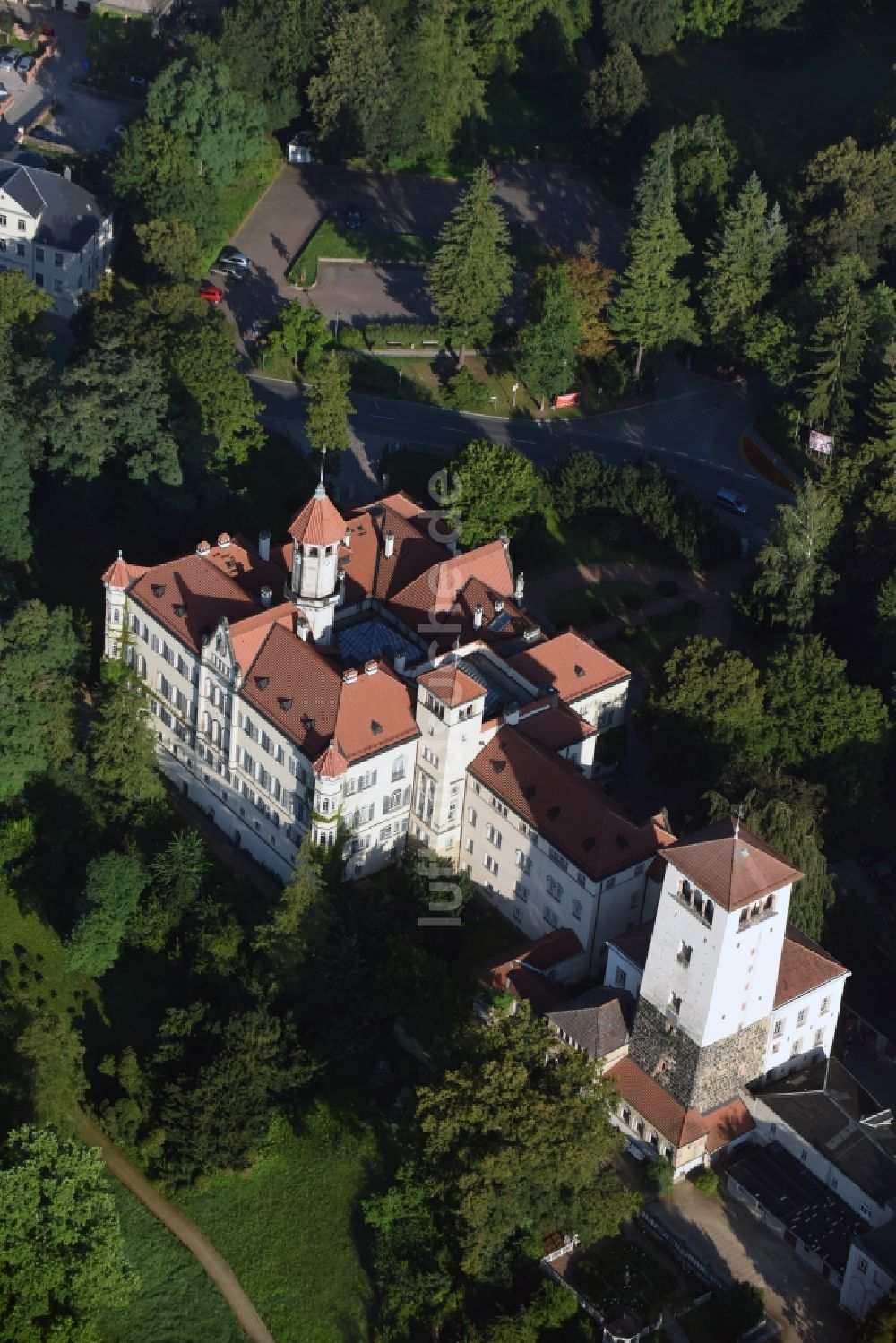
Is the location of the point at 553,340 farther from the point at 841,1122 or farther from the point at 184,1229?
the point at 184,1229

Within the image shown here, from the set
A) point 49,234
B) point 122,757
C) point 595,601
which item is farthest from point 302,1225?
point 49,234

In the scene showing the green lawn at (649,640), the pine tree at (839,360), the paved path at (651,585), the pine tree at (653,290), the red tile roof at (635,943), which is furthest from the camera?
the pine tree at (653,290)

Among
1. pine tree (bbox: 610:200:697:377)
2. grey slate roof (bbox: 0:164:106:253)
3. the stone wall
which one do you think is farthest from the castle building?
grey slate roof (bbox: 0:164:106:253)

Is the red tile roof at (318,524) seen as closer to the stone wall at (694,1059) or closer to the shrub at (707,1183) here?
the stone wall at (694,1059)

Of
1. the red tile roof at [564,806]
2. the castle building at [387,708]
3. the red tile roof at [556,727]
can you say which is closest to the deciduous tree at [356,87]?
the castle building at [387,708]

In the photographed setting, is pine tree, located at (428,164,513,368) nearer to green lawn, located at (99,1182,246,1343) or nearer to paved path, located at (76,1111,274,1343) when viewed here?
paved path, located at (76,1111,274,1343)

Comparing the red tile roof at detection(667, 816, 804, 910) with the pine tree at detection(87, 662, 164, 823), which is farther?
the pine tree at detection(87, 662, 164, 823)
